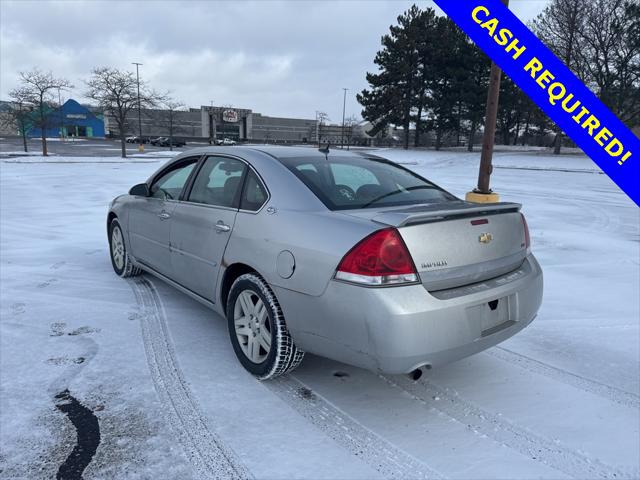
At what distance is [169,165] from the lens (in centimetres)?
434

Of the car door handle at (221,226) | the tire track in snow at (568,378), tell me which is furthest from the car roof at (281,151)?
the tire track in snow at (568,378)

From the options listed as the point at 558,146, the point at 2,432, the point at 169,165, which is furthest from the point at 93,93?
the point at 558,146

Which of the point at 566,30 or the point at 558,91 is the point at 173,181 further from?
the point at 566,30

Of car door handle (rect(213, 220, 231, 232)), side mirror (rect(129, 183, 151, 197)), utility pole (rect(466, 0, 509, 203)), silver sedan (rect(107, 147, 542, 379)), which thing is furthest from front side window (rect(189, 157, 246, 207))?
utility pole (rect(466, 0, 509, 203))

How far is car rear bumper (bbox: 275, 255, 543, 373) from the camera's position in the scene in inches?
92.0

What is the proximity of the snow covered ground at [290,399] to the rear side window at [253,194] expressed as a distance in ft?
3.71

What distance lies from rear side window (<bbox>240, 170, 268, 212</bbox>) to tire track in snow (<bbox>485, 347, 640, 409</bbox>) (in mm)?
2077

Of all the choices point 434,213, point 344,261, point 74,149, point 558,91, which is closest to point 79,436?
point 344,261

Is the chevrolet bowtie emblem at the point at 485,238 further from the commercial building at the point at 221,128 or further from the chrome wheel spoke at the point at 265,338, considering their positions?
the commercial building at the point at 221,128

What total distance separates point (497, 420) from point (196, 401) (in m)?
1.77

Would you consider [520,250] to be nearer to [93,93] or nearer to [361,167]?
[361,167]

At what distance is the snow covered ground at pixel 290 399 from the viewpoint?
7.63 feet

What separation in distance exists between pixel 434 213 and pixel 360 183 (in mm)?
881

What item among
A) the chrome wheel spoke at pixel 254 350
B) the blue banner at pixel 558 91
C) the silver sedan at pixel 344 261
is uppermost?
the blue banner at pixel 558 91
